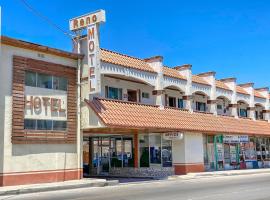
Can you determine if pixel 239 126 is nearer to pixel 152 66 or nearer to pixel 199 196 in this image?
pixel 152 66

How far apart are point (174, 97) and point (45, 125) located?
15639 mm

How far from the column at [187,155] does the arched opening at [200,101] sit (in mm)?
5867

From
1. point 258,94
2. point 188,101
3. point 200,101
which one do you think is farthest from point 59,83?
point 258,94

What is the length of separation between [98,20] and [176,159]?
42.3 feet

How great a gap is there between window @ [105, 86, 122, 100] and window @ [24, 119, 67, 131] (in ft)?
20.1

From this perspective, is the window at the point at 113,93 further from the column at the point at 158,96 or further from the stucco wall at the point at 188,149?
the stucco wall at the point at 188,149

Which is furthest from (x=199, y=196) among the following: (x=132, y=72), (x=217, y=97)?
(x=217, y=97)

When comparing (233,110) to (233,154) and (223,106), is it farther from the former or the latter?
(233,154)

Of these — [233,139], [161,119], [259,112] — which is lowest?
[233,139]

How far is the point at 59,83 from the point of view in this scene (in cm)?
2545

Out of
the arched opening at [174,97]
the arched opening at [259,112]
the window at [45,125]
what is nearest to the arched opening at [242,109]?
the arched opening at [259,112]

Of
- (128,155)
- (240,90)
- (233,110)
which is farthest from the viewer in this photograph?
(240,90)

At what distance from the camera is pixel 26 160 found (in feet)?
76.1

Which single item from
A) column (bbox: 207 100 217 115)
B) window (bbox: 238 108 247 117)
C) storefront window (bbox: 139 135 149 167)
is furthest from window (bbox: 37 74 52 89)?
window (bbox: 238 108 247 117)
